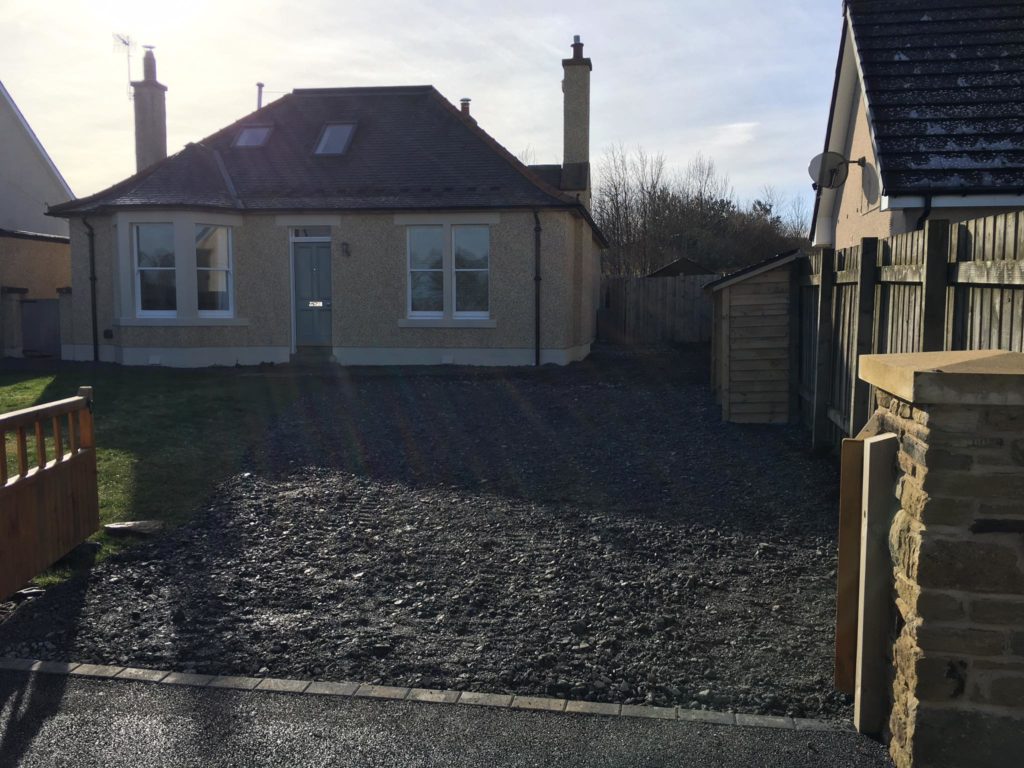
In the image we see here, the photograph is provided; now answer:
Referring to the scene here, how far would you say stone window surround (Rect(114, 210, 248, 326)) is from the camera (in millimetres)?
18703

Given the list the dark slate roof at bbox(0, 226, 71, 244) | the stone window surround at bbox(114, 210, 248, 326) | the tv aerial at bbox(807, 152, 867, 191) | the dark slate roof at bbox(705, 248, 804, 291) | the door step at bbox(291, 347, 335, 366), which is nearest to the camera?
the dark slate roof at bbox(705, 248, 804, 291)

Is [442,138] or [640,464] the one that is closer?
[640,464]

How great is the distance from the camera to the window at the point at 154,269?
18.9 metres

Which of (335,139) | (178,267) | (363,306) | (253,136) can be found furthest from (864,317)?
(253,136)

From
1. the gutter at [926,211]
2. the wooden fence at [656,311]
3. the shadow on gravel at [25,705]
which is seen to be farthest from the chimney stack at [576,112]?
the shadow on gravel at [25,705]

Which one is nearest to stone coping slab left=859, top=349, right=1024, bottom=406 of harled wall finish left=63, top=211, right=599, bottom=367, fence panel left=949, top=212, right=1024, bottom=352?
fence panel left=949, top=212, right=1024, bottom=352

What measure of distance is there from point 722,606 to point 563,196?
14.0 meters

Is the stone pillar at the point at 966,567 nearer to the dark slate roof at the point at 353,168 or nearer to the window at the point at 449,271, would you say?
the dark slate roof at the point at 353,168

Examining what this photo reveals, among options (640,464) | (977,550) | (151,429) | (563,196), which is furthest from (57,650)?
(563,196)

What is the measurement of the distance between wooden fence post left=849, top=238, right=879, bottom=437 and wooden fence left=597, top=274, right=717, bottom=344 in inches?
812

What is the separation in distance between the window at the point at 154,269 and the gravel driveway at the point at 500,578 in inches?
397

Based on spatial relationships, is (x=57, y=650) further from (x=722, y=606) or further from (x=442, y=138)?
(x=442, y=138)

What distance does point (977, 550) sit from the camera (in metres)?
3.35

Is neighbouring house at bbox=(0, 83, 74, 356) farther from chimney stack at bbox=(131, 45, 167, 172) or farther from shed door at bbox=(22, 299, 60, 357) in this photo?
chimney stack at bbox=(131, 45, 167, 172)
